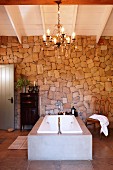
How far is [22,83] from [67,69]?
4.92 feet

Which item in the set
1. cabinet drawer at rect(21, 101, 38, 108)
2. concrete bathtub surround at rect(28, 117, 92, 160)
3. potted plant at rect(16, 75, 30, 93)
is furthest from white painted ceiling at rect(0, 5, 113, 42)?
concrete bathtub surround at rect(28, 117, 92, 160)

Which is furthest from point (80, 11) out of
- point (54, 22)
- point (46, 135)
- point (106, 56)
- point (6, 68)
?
point (46, 135)

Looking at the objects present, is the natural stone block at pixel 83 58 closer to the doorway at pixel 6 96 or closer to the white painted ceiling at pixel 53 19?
the white painted ceiling at pixel 53 19

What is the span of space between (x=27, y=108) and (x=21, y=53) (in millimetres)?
1789

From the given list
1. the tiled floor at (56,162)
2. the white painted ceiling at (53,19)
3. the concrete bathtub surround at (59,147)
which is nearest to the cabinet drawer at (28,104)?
the tiled floor at (56,162)

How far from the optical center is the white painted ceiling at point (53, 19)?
5195 millimetres

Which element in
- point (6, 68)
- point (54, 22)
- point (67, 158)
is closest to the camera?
point (67, 158)

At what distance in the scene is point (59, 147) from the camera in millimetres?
3717

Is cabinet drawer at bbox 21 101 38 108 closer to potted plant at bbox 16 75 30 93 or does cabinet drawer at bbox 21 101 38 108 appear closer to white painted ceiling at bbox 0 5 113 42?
potted plant at bbox 16 75 30 93

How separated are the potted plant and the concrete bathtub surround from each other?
112 inches

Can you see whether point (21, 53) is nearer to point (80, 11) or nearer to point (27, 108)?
point (27, 108)

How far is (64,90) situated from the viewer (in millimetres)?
6609

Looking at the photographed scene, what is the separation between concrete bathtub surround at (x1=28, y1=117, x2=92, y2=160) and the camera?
371 cm

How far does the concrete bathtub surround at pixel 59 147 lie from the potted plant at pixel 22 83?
2856 millimetres
